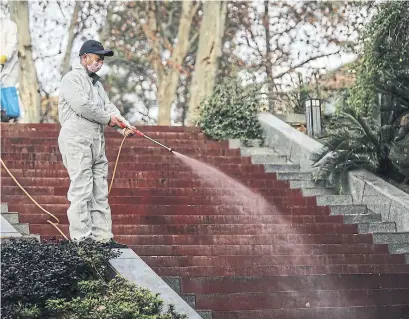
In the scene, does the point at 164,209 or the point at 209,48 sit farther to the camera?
the point at 209,48

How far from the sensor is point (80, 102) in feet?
40.6

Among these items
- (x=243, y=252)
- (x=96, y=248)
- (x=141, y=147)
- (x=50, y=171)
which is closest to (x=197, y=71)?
(x=141, y=147)

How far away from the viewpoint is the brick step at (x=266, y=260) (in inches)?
527

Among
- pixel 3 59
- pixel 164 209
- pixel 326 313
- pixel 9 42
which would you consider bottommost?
pixel 326 313

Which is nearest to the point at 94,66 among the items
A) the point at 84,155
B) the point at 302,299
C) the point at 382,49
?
the point at 84,155

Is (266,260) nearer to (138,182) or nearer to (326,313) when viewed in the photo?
(326,313)

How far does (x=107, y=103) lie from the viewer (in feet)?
42.4

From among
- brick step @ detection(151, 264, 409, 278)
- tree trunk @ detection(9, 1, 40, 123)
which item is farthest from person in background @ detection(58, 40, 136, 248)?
tree trunk @ detection(9, 1, 40, 123)

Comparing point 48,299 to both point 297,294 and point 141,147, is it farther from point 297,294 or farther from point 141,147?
point 141,147

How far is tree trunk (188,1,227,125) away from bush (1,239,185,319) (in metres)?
14.1

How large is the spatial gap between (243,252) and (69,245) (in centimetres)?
316

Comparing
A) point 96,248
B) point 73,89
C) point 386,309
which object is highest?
point 73,89

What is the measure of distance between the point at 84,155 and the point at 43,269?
1.90m

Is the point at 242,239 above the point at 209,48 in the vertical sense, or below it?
below
